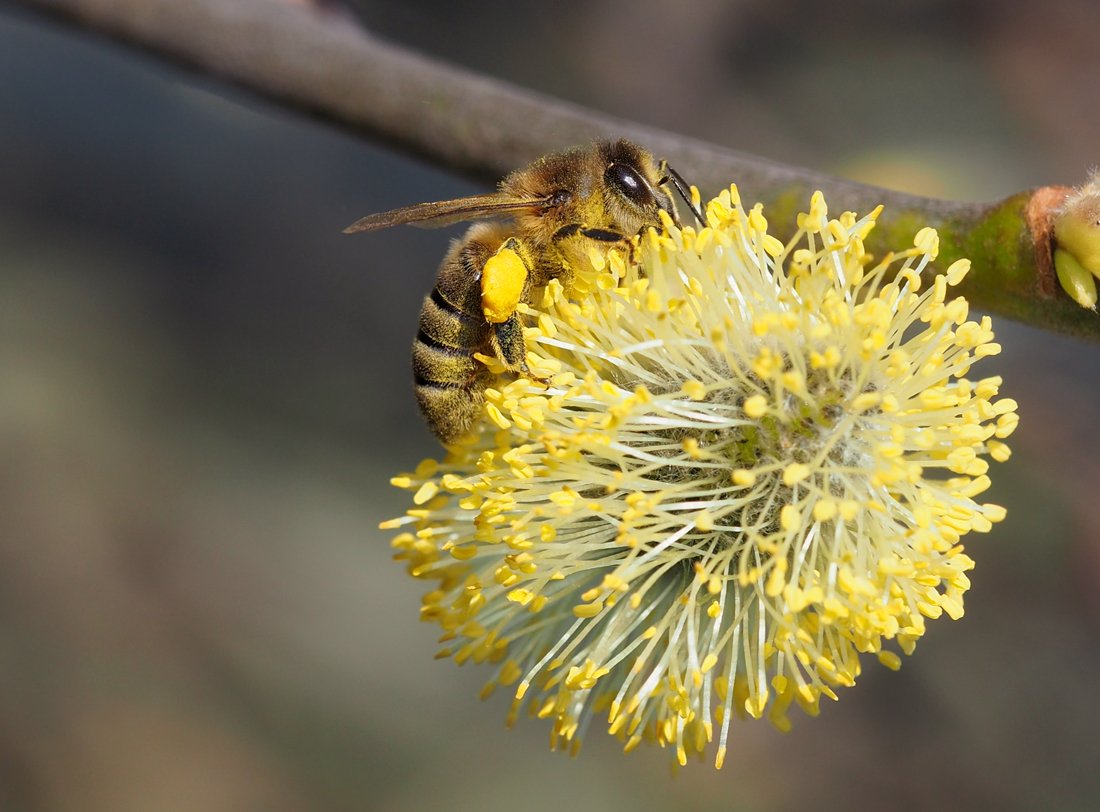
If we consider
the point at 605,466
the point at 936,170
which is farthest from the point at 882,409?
the point at 936,170

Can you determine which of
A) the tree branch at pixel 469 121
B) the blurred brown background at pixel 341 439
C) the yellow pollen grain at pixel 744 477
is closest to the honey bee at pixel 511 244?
the tree branch at pixel 469 121

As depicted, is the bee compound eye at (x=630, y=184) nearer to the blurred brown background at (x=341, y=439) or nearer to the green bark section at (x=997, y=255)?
the green bark section at (x=997, y=255)

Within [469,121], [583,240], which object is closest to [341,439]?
[469,121]

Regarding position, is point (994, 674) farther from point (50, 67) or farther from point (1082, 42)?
point (50, 67)

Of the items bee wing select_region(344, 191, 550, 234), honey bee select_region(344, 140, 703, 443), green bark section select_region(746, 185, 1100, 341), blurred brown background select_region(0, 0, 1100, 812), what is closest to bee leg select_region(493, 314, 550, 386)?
honey bee select_region(344, 140, 703, 443)

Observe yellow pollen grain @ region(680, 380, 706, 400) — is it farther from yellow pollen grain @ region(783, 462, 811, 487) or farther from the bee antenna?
the bee antenna

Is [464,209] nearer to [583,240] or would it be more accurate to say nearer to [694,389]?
[583,240]

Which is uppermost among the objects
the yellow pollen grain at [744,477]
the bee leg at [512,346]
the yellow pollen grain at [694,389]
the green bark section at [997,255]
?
the green bark section at [997,255]
